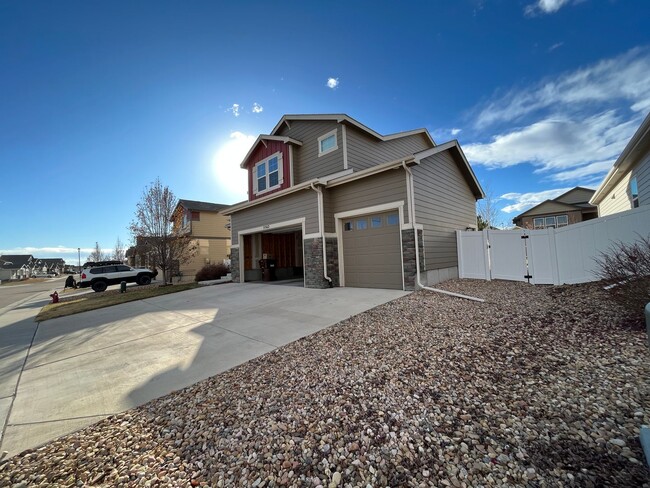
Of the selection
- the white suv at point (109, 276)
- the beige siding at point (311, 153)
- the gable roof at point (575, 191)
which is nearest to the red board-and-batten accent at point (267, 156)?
the beige siding at point (311, 153)

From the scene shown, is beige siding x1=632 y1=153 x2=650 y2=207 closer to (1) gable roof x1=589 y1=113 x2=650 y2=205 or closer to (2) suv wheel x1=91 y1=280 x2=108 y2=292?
(1) gable roof x1=589 y1=113 x2=650 y2=205

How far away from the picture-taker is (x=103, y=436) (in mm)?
2377

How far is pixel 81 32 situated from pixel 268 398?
10.2 m

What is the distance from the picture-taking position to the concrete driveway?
2893 mm

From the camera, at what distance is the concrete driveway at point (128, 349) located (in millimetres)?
2893

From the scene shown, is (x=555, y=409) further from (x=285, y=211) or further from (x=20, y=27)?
(x=20, y=27)

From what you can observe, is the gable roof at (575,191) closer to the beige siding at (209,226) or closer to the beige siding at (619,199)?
the beige siding at (619,199)

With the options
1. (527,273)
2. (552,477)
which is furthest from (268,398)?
(527,273)

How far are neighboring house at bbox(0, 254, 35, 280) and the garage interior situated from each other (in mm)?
73454

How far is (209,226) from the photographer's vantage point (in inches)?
897

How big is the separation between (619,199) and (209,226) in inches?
1005

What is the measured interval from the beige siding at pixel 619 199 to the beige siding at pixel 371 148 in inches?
327

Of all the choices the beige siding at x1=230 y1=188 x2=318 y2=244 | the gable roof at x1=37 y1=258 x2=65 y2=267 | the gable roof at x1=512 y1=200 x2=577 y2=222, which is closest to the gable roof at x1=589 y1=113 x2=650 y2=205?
the beige siding at x1=230 y1=188 x2=318 y2=244

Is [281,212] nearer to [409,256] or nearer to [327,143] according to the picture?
[327,143]
